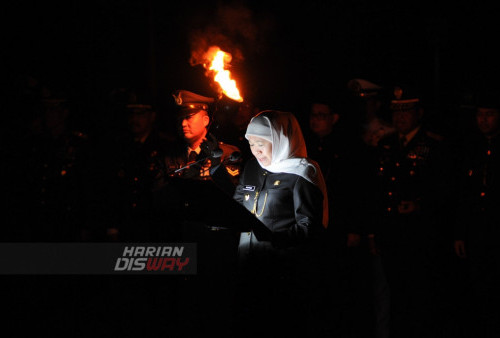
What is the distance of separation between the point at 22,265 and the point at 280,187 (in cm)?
465

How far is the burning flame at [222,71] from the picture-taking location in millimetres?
5758

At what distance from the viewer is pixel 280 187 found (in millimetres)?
4586

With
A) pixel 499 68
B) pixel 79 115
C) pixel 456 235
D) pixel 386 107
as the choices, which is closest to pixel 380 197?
pixel 456 235

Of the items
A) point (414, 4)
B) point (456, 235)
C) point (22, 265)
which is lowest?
point (22, 265)

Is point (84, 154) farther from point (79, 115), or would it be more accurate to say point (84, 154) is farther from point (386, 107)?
point (386, 107)

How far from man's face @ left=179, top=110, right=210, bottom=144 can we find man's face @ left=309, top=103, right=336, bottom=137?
161cm

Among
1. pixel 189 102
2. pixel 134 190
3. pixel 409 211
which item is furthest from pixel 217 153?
pixel 409 211

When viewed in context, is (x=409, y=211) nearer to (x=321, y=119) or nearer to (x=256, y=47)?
(x=321, y=119)

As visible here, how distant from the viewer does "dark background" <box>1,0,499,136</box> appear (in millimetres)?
8109

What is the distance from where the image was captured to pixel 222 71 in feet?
19.2

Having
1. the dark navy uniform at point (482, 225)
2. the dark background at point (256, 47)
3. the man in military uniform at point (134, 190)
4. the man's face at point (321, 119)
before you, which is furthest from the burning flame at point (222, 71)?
the dark navy uniform at point (482, 225)

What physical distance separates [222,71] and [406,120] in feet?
8.23

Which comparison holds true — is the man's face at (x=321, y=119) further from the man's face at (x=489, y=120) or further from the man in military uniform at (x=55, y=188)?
the man in military uniform at (x=55, y=188)

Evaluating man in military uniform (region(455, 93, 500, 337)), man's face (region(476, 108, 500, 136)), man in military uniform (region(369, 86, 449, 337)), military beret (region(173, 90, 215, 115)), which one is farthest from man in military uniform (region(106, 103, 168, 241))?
man's face (region(476, 108, 500, 136))
